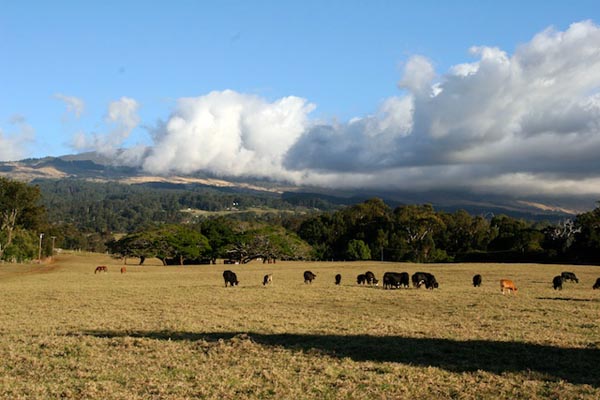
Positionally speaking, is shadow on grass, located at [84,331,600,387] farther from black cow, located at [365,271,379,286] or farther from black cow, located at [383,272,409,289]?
black cow, located at [365,271,379,286]

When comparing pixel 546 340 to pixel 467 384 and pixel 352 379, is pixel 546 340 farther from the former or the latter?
pixel 352 379

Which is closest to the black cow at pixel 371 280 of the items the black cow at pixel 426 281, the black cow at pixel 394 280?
the black cow at pixel 394 280

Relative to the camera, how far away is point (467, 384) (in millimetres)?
10547

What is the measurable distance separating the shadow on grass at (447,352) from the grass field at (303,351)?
0.04m

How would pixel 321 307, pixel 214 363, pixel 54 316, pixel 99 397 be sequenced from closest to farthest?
1. pixel 99 397
2. pixel 214 363
3. pixel 54 316
4. pixel 321 307

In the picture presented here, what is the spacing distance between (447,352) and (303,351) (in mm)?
3623

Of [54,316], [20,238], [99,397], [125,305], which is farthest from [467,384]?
[20,238]

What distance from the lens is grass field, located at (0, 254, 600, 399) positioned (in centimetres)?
1024

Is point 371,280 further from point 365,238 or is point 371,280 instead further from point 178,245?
point 365,238

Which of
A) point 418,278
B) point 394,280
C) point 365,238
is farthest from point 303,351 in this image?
point 365,238

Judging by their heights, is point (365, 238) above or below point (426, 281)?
below

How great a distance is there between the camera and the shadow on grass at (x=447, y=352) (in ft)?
38.8

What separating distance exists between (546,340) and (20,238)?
95.1 metres

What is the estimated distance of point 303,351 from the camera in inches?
545
